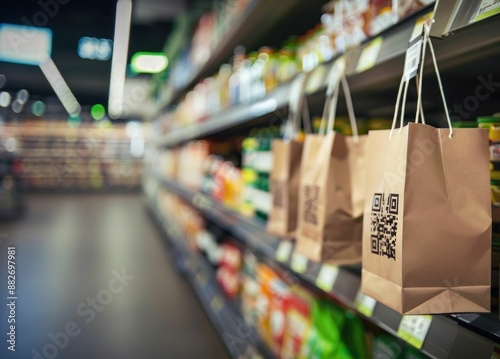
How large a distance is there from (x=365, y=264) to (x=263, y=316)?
1313 millimetres

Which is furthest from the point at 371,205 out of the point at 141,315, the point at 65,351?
the point at 141,315

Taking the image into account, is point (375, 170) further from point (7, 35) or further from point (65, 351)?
point (7, 35)

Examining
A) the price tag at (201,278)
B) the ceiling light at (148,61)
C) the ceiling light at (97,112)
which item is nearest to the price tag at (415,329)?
the price tag at (201,278)

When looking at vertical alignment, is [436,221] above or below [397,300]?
above

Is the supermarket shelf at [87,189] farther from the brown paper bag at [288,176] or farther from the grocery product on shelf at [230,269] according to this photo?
the brown paper bag at [288,176]

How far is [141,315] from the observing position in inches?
89.7

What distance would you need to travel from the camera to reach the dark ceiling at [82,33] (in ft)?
4.91

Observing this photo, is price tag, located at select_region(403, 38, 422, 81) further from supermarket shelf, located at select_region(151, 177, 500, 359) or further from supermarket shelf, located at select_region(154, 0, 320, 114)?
supermarket shelf, located at select_region(154, 0, 320, 114)

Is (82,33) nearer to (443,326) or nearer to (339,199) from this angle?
(339,199)

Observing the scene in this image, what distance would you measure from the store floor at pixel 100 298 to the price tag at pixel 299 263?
1.35ft

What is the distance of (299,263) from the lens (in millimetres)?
1451

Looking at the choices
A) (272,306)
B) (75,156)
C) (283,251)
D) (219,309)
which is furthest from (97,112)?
(283,251)

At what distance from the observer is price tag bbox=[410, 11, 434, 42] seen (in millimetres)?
788

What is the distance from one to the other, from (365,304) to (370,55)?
528 mm
